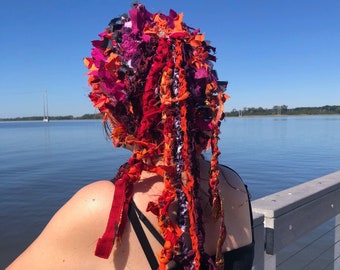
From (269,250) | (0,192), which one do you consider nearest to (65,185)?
(0,192)

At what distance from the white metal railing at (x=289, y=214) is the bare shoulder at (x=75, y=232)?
1.15 meters

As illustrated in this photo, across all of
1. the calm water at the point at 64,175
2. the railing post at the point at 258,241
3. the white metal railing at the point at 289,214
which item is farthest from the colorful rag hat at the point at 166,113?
the calm water at the point at 64,175

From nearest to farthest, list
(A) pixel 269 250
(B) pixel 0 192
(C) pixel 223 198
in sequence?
(C) pixel 223 198
(A) pixel 269 250
(B) pixel 0 192

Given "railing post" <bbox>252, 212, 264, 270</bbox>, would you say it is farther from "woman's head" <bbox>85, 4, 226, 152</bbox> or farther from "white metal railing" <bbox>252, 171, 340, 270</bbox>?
"woman's head" <bbox>85, 4, 226, 152</bbox>

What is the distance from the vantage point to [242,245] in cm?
154

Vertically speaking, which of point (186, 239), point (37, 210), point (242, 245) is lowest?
point (37, 210)

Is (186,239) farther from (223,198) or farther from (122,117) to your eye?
(122,117)

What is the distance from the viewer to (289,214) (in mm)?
2412

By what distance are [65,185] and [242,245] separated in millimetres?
12217

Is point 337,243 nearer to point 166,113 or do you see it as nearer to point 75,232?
point 166,113

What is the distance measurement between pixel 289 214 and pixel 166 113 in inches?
58.9

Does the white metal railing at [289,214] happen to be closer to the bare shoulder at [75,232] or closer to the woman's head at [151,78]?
the woman's head at [151,78]

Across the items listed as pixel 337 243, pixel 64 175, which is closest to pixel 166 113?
pixel 337 243

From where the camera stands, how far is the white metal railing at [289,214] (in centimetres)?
223
